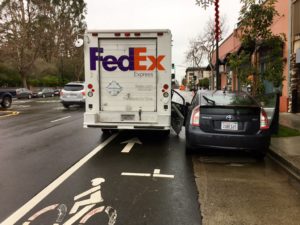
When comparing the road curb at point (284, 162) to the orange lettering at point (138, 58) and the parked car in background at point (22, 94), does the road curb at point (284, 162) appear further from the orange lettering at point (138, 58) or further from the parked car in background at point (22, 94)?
the parked car in background at point (22, 94)

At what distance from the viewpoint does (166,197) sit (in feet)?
17.5

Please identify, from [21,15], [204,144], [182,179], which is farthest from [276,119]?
[21,15]

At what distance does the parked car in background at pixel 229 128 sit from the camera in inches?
293

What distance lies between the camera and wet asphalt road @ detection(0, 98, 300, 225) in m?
4.63

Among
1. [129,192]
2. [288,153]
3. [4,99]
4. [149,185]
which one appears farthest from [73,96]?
[129,192]

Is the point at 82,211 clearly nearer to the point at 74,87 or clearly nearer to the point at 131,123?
the point at 131,123

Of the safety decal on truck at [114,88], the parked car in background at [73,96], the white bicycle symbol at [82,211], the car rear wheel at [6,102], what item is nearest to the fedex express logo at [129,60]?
the safety decal on truck at [114,88]

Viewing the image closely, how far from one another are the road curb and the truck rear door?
3066 mm

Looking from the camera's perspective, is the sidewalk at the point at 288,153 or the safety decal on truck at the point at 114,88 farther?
the safety decal on truck at the point at 114,88

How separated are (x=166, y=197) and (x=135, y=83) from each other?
189 inches

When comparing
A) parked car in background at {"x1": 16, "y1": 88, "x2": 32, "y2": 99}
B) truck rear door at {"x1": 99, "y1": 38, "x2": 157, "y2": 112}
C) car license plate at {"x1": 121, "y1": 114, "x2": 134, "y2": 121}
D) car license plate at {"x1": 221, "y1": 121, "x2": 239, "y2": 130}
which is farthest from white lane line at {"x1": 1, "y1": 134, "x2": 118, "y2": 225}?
parked car in background at {"x1": 16, "y1": 88, "x2": 32, "y2": 99}

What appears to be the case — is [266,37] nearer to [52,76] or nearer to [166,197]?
[166,197]

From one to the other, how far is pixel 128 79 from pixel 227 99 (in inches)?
109

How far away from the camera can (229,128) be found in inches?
296
